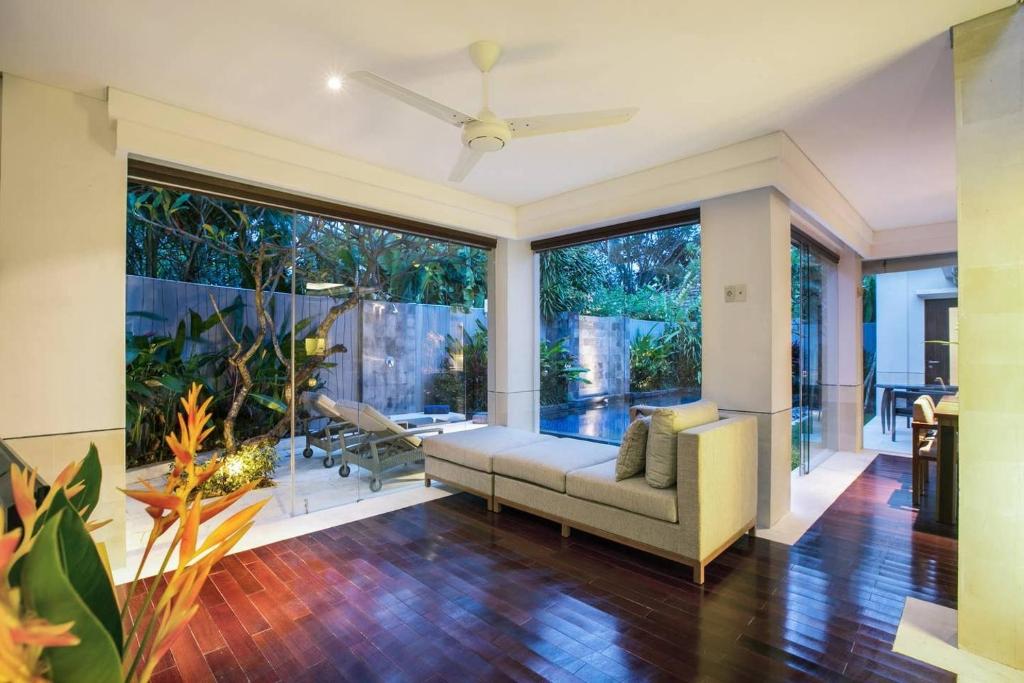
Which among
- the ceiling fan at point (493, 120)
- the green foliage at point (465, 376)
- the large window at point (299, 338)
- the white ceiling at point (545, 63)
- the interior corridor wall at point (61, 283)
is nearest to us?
the white ceiling at point (545, 63)

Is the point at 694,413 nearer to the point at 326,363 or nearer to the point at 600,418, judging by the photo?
the point at 600,418

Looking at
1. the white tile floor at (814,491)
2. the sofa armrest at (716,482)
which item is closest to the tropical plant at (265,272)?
the sofa armrest at (716,482)

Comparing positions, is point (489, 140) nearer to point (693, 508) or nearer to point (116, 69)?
point (116, 69)

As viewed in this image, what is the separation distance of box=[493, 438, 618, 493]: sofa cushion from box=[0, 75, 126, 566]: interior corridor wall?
240 cm

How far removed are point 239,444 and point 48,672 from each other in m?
5.18

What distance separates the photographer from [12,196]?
263 cm

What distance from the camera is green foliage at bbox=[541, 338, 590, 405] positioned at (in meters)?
5.40

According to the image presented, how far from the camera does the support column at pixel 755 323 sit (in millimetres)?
3506

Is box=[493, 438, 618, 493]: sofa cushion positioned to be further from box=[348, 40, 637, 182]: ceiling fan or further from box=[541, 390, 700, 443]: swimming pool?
box=[348, 40, 637, 182]: ceiling fan

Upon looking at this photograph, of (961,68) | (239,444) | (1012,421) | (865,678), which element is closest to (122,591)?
(239,444)

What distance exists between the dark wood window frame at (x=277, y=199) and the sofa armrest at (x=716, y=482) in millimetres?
2949

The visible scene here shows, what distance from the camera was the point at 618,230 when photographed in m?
4.64

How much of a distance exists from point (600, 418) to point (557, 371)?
0.69 metres

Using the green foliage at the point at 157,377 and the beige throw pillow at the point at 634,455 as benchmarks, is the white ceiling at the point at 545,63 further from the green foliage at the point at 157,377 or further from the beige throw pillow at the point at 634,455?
the green foliage at the point at 157,377
